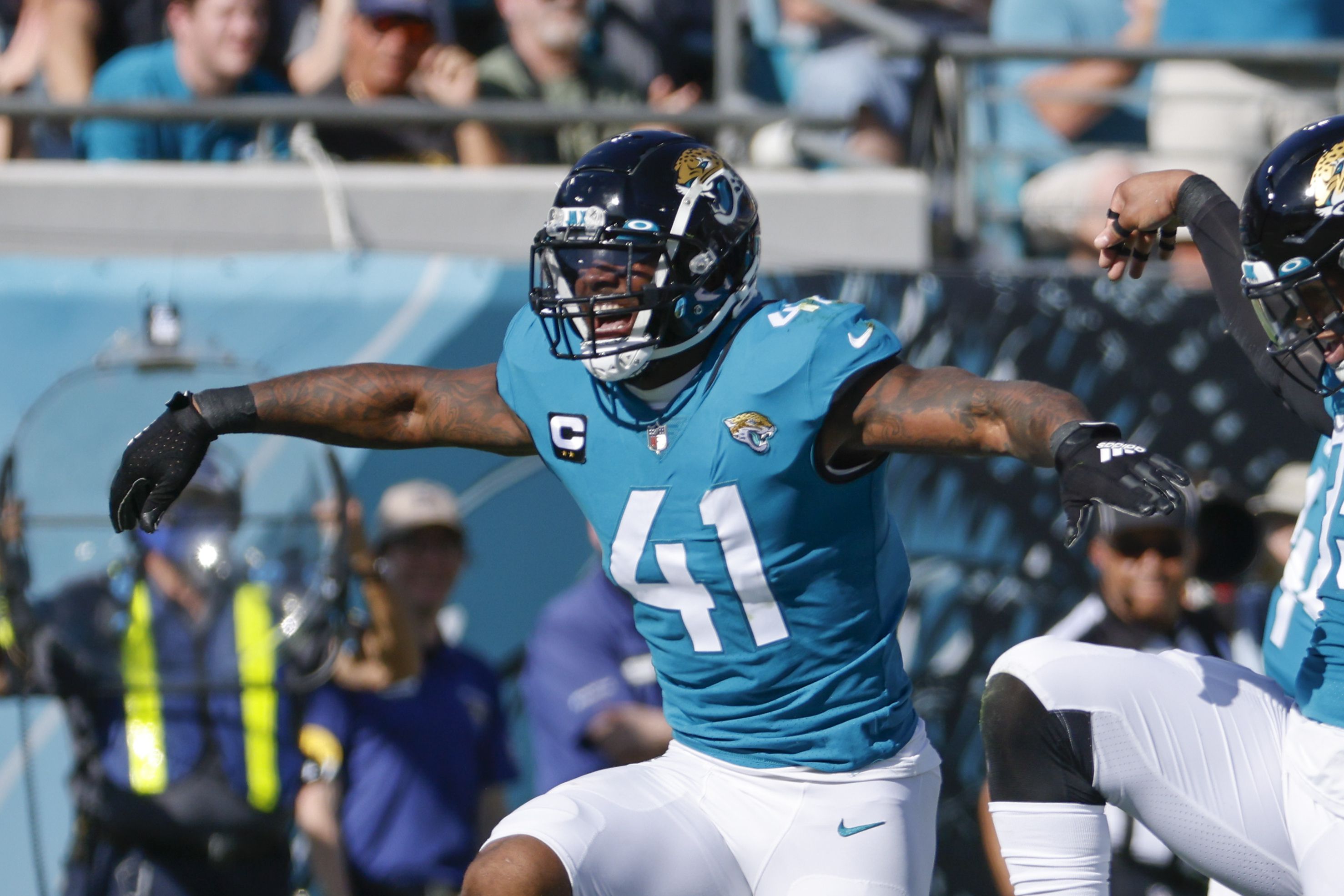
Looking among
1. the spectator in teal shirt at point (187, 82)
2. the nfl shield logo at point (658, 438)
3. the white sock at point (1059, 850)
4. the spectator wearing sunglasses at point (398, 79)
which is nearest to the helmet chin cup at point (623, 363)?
the nfl shield logo at point (658, 438)

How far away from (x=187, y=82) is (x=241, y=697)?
2.37 meters

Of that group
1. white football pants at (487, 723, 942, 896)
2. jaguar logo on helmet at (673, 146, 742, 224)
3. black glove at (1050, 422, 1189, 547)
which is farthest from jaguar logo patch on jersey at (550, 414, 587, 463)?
black glove at (1050, 422, 1189, 547)

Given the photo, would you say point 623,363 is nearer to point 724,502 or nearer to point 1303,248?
point 724,502

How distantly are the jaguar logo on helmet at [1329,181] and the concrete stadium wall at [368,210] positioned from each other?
270 centimetres

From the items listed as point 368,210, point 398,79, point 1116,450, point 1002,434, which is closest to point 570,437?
point 1002,434

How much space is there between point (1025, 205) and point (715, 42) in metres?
1.41

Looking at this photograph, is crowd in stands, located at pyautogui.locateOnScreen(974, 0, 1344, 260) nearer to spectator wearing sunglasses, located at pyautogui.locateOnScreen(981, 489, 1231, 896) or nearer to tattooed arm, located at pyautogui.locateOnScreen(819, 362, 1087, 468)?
spectator wearing sunglasses, located at pyautogui.locateOnScreen(981, 489, 1231, 896)

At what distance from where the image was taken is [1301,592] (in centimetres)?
316

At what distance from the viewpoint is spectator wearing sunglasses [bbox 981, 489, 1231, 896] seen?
4.86m

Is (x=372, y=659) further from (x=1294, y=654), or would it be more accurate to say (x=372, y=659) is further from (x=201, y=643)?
(x=1294, y=654)

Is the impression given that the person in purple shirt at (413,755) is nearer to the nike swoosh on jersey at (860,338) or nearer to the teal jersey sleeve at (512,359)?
the teal jersey sleeve at (512,359)

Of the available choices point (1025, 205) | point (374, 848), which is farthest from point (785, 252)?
point (374, 848)

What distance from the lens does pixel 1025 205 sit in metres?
6.51

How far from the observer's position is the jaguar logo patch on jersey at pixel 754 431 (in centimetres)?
314
